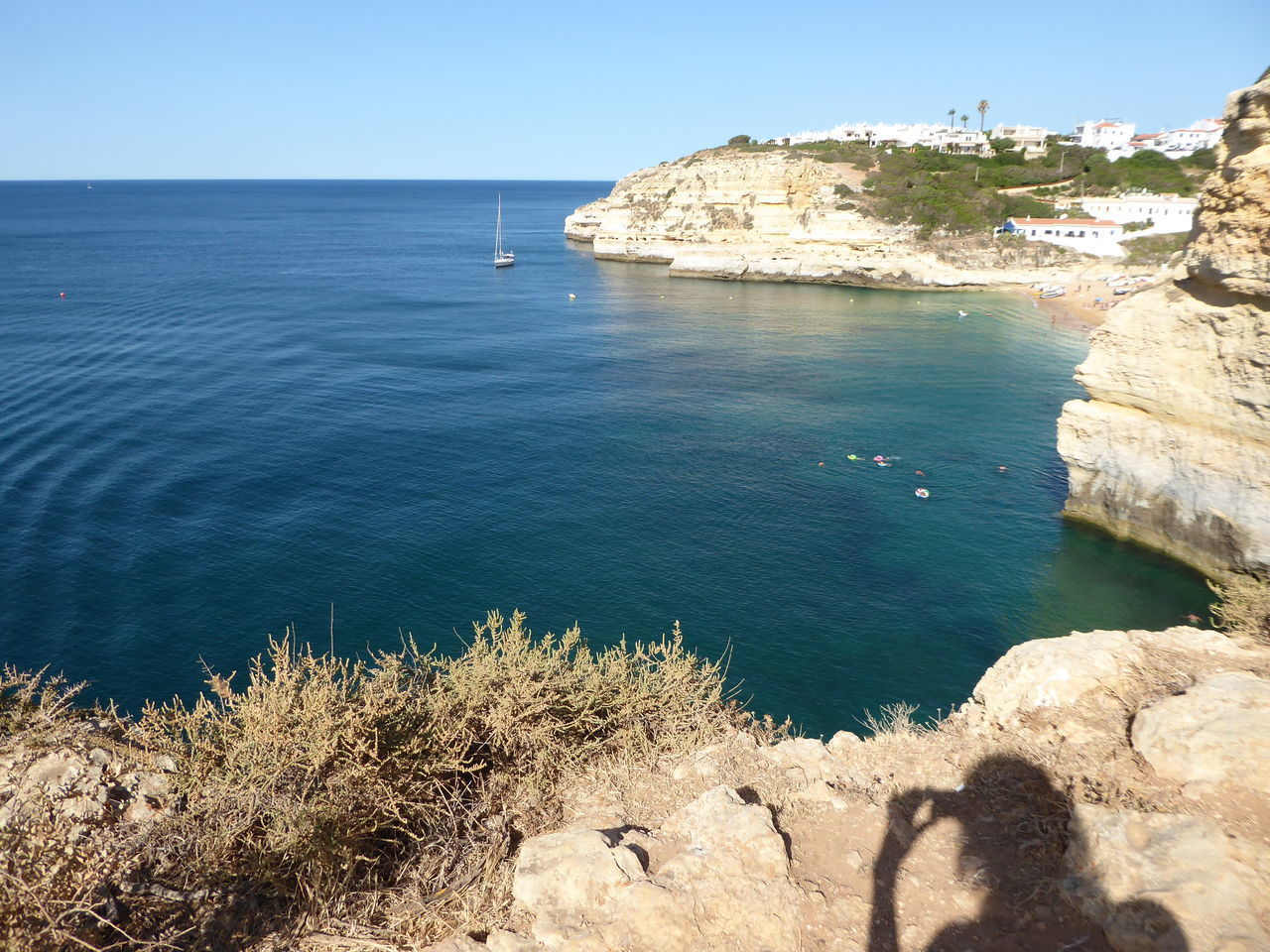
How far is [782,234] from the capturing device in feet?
282

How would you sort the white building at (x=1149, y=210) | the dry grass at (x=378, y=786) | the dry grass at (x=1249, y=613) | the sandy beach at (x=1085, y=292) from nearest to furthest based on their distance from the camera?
the dry grass at (x=378, y=786) < the dry grass at (x=1249, y=613) < the sandy beach at (x=1085, y=292) < the white building at (x=1149, y=210)

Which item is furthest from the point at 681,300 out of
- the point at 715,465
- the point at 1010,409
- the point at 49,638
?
the point at 49,638

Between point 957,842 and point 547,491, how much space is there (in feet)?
84.8

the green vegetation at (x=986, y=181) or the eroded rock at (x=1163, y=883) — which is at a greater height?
the green vegetation at (x=986, y=181)

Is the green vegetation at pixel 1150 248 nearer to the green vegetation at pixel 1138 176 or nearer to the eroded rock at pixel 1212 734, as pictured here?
the green vegetation at pixel 1138 176

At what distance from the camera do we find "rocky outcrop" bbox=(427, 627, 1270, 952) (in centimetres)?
660

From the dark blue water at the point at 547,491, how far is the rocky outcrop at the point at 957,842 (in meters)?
9.96

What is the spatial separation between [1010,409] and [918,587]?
23.5m

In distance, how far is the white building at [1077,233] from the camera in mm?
76688

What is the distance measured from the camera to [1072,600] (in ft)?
80.7

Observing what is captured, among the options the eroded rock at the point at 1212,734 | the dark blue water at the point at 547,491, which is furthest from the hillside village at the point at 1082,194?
the eroded rock at the point at 1212,734

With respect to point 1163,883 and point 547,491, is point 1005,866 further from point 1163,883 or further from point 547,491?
point 547,491

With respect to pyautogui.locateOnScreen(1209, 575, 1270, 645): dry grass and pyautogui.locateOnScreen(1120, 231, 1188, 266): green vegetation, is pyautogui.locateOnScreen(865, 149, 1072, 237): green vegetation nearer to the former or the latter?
pyautogui.locateOnScreen(1120, 231, 1188, 266): green vegetation

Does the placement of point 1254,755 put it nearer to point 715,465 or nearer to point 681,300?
point 715,465
